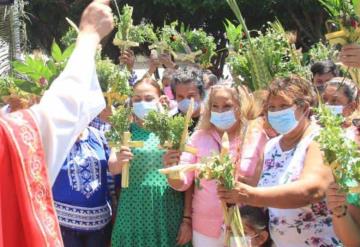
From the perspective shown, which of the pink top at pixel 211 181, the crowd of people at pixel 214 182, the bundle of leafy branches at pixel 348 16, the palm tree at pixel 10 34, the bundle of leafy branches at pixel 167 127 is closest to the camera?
the bundle of leafy branches at pixel 348 16

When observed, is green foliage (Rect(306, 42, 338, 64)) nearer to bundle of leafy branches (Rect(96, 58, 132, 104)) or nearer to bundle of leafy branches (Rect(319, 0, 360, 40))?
bundle of leafy branches (Rect(96, 58, 132, 104))

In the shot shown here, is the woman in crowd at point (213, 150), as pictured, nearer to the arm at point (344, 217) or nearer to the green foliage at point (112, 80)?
the green foliage at point (112, 80)

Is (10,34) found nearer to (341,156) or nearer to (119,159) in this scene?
(119,159)

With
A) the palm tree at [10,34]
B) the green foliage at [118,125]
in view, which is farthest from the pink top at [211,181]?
the palm tree at [10,34]

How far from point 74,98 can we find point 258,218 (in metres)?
2.06

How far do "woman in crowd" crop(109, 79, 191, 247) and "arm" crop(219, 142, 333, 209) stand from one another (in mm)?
1140

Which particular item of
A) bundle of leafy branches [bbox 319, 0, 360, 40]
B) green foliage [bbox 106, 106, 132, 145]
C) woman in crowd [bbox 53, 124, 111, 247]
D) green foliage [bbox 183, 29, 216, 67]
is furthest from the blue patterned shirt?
green foliage [bbox 183, 29, 216, 67]

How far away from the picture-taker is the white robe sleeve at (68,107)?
6.60ft

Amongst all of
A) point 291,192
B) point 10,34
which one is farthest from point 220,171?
point 10,34

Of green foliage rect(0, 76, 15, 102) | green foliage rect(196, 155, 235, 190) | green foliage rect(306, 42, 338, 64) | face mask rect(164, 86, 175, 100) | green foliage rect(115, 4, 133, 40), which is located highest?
green foliage rect(115, 4, 133, 40)

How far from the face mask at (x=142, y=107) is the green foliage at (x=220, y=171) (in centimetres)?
126

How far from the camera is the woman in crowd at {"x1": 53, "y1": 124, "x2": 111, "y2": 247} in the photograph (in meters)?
4.47

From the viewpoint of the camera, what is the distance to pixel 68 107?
2.04 m

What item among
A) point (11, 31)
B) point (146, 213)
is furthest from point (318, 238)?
point (11, 31)
